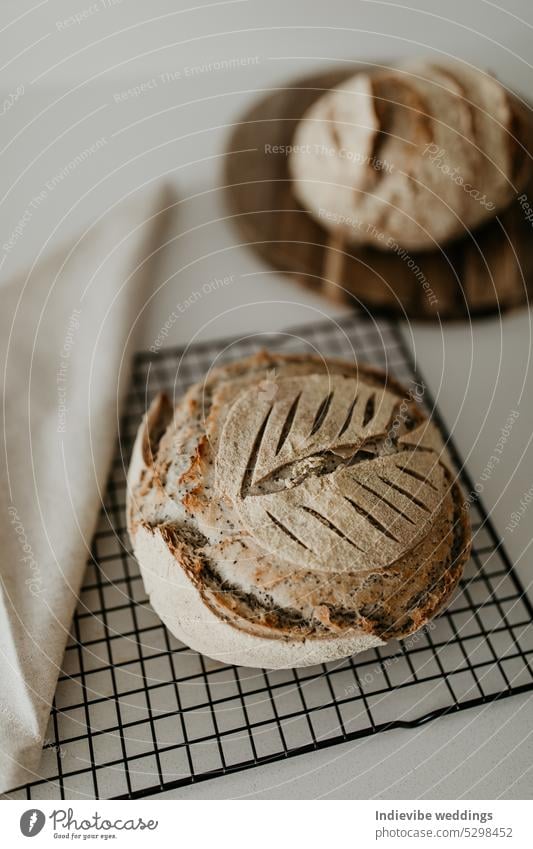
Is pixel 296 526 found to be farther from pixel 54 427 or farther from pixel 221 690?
pixel 54 427

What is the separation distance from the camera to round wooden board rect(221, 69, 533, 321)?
4.04 ft

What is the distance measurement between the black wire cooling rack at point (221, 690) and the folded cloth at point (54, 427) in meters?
0.04

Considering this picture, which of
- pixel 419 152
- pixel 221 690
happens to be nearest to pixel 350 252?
pixel 419 152

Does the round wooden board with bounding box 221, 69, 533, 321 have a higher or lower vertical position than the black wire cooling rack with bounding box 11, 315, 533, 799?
higher

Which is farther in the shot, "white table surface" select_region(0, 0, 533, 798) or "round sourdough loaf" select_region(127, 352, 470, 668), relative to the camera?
"white table surface" select_region(0, 0, 533, 798)

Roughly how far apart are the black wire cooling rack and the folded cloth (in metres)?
0.04

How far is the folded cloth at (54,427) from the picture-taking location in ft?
2.72

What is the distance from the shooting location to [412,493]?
824 millimetres

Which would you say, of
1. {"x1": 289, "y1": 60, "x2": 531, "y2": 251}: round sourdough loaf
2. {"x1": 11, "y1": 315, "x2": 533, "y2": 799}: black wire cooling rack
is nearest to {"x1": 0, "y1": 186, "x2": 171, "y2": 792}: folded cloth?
{"x1": 11, "y1": 315, "x2": 533, "y2": 799}: black wire cooling rack

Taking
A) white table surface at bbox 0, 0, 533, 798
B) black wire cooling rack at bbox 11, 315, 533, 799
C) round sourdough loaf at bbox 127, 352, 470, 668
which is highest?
white table surface at bbox 0, 0, 533, 798

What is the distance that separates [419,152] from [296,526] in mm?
681

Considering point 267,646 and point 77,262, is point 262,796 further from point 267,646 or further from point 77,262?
point 77,262

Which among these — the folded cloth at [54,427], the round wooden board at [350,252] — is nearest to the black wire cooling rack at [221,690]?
the folded cloth at [54,427]

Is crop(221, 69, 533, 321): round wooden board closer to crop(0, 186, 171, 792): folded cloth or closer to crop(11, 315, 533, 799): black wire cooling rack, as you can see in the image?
crop(0, 186, 171, 792): folded cloth
